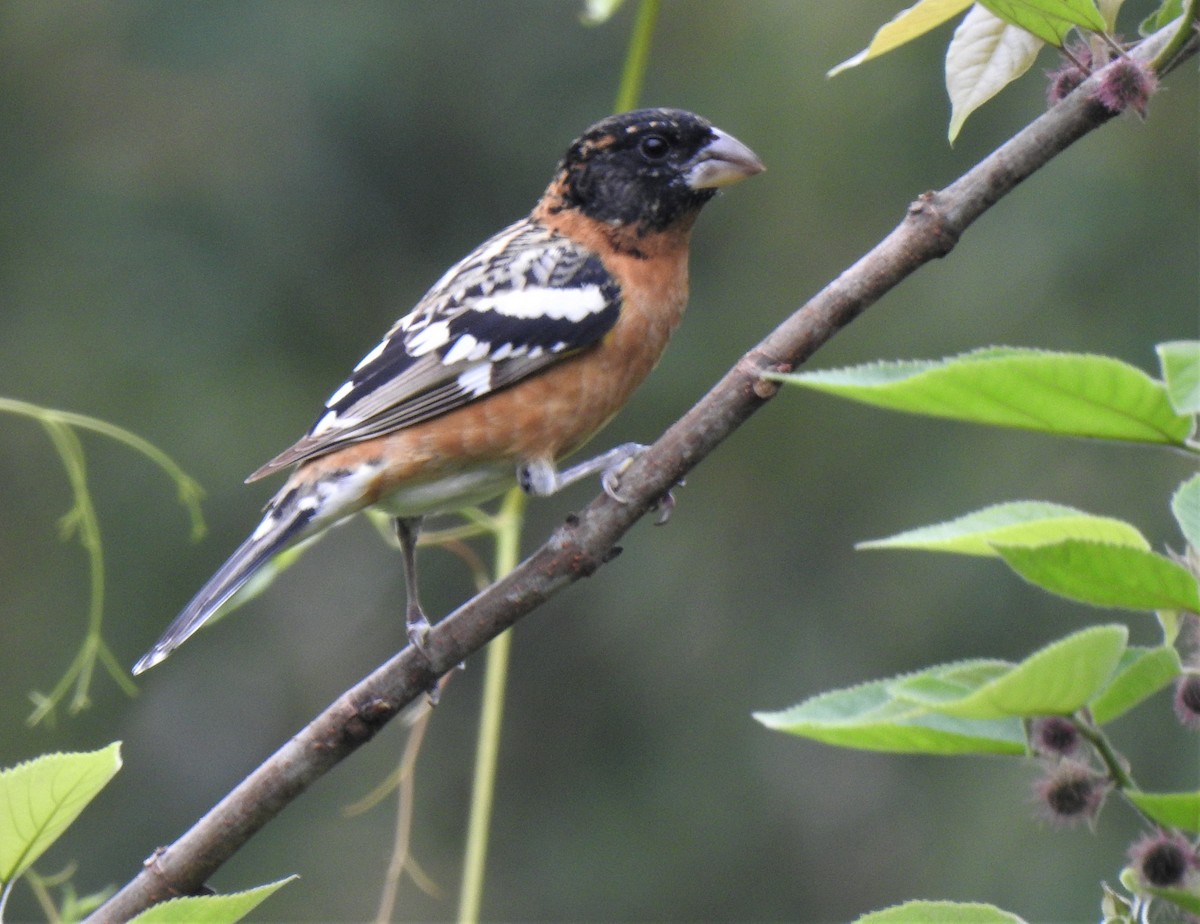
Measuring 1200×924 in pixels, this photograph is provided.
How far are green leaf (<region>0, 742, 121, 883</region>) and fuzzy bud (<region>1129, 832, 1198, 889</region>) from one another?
0.89 m

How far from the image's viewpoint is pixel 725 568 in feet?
28.8

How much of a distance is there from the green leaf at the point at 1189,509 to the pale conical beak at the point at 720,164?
2.64 meters

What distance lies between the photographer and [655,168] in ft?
12.4

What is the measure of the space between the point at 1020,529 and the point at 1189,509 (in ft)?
0.43

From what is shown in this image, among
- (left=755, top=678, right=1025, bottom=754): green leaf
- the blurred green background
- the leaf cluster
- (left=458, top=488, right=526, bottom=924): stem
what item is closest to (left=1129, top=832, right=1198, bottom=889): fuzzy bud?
the leaf cluster

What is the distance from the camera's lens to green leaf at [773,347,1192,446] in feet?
3.33

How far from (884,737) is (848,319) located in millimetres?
803

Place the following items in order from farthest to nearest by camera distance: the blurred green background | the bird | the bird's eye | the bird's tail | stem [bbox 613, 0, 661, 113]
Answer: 1. the blurred green background
2. the bird's eye
3. the bird
4. the bird's tail
5. stem [bbox 613, 0, 661, 113]

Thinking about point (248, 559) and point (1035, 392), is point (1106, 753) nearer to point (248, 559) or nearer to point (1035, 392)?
point (1035, 392)

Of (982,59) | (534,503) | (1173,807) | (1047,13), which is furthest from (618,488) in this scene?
(534,503)

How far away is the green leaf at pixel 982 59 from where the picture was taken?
160cm

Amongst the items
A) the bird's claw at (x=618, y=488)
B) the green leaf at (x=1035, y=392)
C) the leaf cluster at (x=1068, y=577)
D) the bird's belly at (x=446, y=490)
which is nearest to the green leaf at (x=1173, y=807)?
the leaf cluster at (x=1068, y=577)

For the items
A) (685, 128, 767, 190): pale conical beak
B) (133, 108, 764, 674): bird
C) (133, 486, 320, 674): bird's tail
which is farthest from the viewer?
(685, 128, 767, 190): pale conical beak

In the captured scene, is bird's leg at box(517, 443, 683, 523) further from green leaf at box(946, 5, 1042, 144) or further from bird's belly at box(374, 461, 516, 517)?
green leaf at box(946, 5, 1042, 144)
